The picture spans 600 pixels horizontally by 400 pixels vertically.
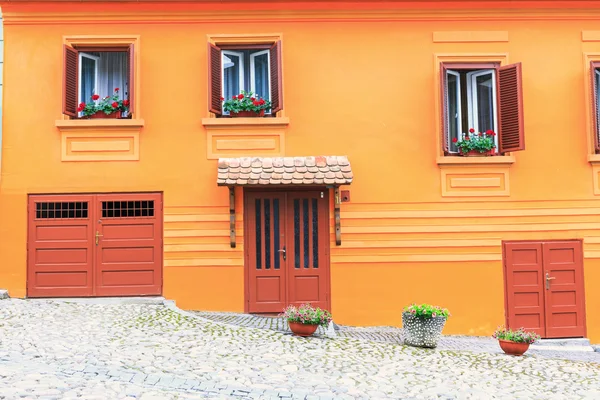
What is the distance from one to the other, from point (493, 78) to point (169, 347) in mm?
8000

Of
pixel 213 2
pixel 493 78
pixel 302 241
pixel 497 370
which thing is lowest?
pixel 497 370

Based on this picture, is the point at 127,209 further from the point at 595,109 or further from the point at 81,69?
the point at 595,109

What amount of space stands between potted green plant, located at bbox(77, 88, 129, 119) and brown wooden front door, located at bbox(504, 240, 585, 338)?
Answer: 25.8ft

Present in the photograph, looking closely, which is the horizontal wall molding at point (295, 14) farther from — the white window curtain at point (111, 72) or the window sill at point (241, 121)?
the window sill at point (241, 121)

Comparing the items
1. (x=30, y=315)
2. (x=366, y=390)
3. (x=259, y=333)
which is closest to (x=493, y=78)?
(x=259, y=333)

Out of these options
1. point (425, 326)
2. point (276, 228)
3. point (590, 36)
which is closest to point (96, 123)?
point (276, 228)

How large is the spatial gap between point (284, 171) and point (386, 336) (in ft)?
11.1

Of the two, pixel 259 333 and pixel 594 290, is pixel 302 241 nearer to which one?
pixel 259 333

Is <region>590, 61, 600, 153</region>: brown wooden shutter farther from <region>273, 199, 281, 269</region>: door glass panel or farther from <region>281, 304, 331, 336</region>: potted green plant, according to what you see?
<region>281, 304, 331, 336</region>: potted green plant

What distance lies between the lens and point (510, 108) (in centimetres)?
1135

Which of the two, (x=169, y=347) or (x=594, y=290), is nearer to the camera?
(x=169, y=347)

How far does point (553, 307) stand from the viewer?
1162 centimetres

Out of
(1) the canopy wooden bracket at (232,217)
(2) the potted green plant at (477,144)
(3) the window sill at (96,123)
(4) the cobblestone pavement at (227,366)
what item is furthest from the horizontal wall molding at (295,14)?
(4) the cobblestone pavement at (227,366)

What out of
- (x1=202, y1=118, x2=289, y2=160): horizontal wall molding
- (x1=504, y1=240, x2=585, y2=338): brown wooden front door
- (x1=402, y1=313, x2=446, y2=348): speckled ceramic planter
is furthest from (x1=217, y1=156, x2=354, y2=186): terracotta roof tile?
(x1=504, y1=240, x2=585, y2=338): brown wooden front door
